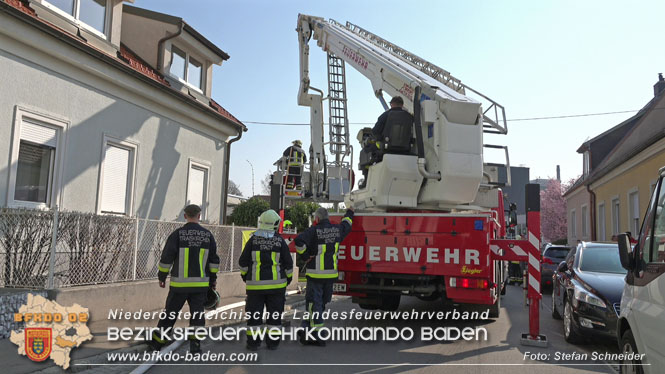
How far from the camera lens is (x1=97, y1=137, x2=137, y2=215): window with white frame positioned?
32.9 ft

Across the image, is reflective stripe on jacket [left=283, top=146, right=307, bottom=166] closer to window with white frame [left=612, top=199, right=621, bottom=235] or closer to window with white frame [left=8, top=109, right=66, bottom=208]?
window with white frame [left=8, top=109, right=66, bottom=208]

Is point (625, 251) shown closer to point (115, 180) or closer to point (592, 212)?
point (115, 180)

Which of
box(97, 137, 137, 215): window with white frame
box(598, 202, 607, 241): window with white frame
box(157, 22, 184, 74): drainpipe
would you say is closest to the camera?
box(97, 137, 137, 215): window with white frame

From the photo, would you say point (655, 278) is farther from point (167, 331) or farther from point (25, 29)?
point (25, 29)

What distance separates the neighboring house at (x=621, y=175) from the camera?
17.2m

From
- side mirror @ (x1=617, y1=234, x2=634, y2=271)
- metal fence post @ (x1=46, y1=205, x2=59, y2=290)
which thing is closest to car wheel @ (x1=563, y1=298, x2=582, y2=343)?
side mirror @ (x1=617, y1=234, x2=634, y2=271)

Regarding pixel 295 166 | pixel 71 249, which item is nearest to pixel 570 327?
pixel 71 249

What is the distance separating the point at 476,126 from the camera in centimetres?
745

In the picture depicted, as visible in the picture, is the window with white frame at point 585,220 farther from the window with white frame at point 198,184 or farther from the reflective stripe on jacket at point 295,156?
the window with white frame at point 198,184

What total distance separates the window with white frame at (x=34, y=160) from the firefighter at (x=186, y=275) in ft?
12.4

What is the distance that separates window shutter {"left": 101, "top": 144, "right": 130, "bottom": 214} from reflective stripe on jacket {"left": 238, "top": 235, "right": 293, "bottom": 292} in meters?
5.17

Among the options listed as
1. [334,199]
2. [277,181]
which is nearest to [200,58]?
[277,181]

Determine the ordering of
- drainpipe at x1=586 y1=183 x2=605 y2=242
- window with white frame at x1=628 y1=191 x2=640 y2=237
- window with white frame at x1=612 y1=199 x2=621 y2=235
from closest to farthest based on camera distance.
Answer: window with white frame at x1=628 y1=191 x2=640 y2=237
window with white frame at x1=612 y1=199 x2=621 y2=235
drainpipe at x1=586 y1=183 x2=605 y2=242

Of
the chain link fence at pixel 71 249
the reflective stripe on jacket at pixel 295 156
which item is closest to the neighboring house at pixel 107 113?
the chain link fence at pixel 71 249
